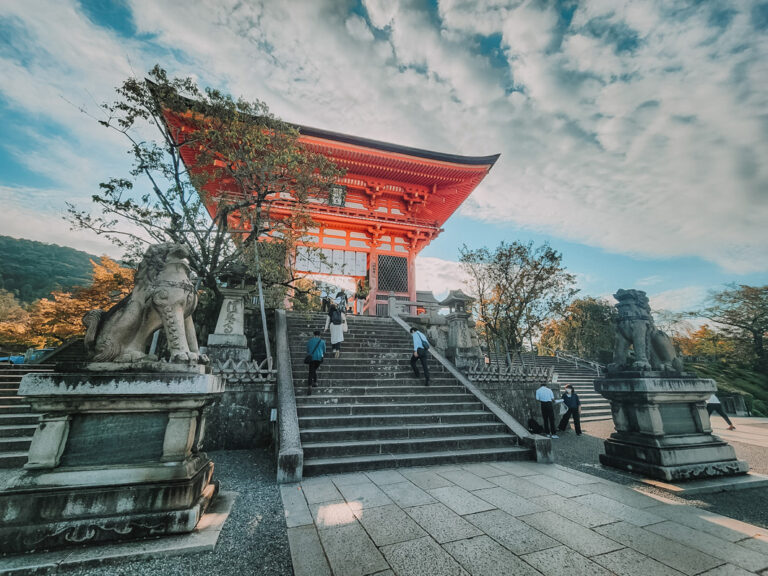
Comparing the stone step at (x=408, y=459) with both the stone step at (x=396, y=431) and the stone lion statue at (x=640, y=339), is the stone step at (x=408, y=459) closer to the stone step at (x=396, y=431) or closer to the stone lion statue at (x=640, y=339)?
the stone step at (x=396, y=431)

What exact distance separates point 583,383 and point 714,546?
15.9m

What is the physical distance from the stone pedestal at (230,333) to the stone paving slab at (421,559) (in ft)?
20.0

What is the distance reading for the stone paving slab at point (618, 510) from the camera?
3027 millimetres

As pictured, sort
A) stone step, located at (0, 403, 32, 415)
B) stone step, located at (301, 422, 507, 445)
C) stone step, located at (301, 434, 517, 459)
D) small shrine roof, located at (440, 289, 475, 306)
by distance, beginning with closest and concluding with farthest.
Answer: stone step, located at (301, 434, 517, 459)
stone step, located at (301, 422, 507, 445)
stone step, located at (0, 403, 32, 415)
small shrine roof, located at (440, 289, 475, 306)

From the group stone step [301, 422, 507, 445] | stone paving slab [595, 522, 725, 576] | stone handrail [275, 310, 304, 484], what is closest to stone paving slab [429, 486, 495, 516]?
stone paving slab [595, 522, 725, 576]

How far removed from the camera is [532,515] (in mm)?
3117

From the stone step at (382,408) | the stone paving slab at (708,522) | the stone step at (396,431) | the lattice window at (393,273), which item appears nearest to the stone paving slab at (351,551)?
the stone step at (396,431)

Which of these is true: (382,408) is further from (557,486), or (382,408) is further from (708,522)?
(708,522)

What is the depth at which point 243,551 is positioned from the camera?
248 centimetres

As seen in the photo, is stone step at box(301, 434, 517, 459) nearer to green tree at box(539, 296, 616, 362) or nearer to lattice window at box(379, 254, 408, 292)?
lattice window at box(379, 254, 408, 292)

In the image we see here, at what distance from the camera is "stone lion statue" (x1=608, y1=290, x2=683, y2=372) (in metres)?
5.05

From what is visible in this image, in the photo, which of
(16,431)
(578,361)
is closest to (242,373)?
A: (16,431)

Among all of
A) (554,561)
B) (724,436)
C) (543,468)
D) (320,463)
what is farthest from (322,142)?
(724,436)

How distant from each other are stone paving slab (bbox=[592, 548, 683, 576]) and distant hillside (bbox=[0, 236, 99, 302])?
44271 millimetres
